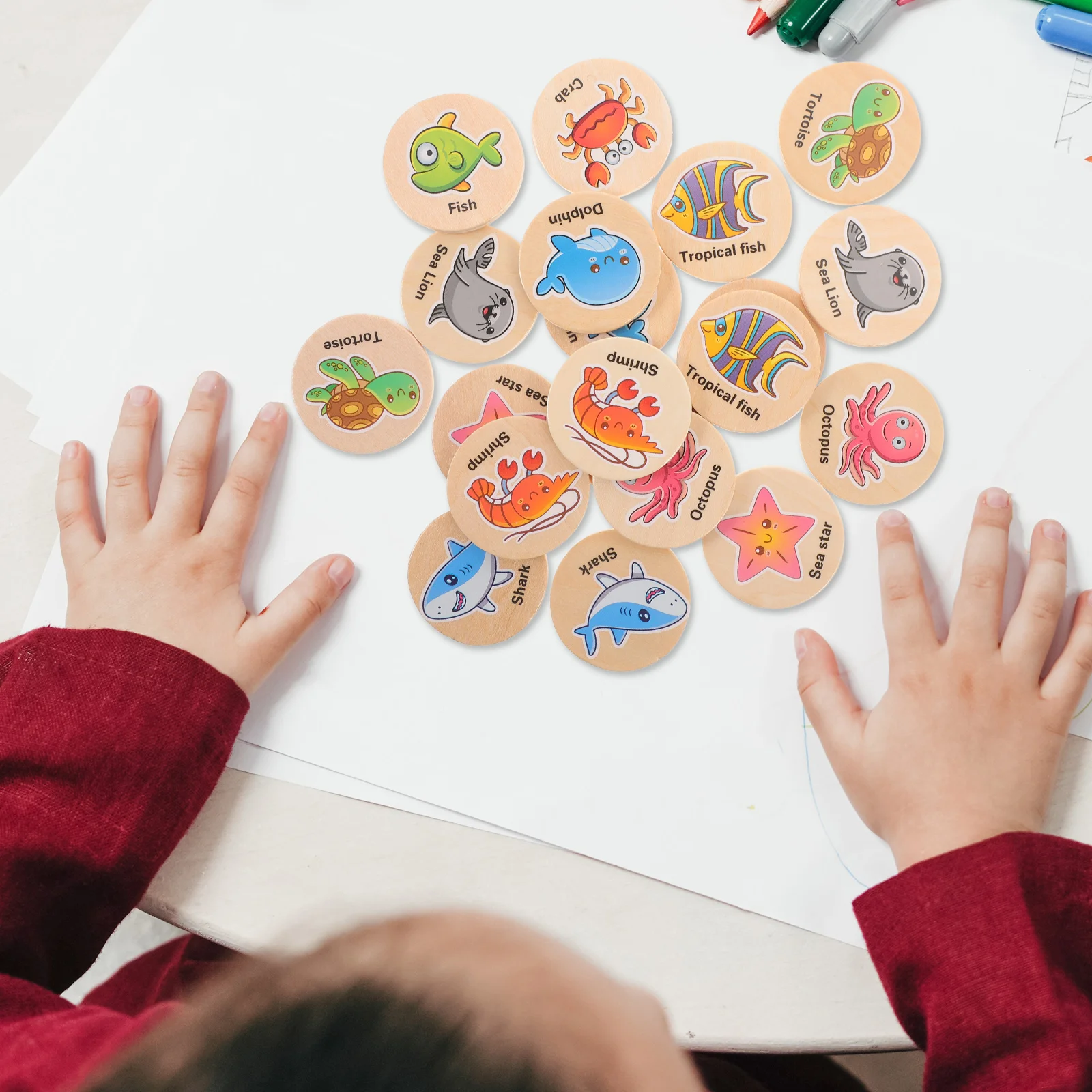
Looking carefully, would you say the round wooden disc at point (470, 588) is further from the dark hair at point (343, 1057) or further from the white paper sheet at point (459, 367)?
the dark hair at point (343, 1057)

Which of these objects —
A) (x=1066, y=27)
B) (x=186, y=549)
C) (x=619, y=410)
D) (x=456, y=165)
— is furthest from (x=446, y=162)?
(x=1066, y=27)

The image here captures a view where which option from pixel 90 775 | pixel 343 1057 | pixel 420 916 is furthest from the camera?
pixel 90 775

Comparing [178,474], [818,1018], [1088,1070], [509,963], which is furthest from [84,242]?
[1088,1070]

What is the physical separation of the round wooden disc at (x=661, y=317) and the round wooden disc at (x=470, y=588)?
0.52ft

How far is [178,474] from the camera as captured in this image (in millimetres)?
633

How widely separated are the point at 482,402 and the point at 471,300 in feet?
0.24

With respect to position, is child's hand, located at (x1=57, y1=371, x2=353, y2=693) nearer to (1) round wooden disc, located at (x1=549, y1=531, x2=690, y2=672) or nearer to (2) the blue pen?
(1) round wooden disc, located at (x1=549, y1=531, x2=690, y2=672)

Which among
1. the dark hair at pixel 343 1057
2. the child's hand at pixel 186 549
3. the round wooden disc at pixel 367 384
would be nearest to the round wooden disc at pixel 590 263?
the round wooden disc at pixel 367 384

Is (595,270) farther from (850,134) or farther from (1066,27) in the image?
(1066,27)

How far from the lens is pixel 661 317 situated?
2.06 ft

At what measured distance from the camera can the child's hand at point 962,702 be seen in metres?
0.55

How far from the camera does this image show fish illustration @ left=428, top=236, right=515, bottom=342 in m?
0.64

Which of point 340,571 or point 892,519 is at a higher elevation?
point 892,519

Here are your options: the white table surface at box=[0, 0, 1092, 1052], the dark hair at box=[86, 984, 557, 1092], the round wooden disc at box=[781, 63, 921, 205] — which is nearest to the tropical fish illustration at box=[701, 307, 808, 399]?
the round wooden disc at box=[781, 63, 921, 205]
